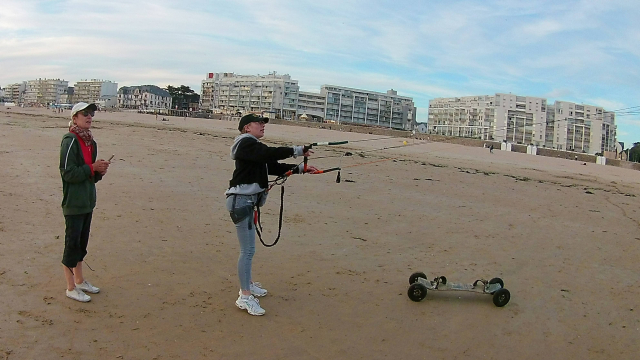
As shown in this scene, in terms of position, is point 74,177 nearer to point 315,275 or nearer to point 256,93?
point 315,275

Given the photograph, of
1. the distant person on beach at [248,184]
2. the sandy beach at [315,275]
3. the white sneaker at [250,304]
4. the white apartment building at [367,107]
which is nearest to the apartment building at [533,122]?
the white apartment building at [367,107]

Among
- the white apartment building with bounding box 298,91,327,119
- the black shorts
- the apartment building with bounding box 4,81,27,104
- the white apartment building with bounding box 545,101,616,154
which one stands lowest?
the black shorts

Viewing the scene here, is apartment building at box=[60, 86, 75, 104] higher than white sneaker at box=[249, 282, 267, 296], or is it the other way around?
apartment building at box=[60, 86, 75, 104]

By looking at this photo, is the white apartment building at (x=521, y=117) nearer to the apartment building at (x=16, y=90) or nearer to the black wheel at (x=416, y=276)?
the black wheel at (x=416, y=276)

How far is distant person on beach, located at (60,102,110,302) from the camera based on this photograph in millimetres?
3807

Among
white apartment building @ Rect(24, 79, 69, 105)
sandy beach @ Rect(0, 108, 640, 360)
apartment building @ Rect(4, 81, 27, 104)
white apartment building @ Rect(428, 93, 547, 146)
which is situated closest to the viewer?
sandy beach @ Rect(0, 108, 640, 360)

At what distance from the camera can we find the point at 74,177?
378cm

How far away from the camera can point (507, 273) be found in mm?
5523

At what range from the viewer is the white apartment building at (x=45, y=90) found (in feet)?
538

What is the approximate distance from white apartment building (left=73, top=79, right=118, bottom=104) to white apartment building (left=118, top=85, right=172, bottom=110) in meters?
3.90

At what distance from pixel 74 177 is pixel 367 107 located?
135 metres

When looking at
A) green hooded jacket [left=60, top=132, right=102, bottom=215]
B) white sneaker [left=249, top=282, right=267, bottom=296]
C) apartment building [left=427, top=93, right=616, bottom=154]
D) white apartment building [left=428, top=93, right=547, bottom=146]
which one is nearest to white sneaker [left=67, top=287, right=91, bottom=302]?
green hooded jacket [left=60, top=132, right=102, bottom=215]

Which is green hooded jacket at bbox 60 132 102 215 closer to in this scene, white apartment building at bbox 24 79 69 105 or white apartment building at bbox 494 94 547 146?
white apartment building at bbox 494 94 547 146

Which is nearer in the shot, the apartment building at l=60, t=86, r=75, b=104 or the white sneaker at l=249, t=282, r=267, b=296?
the white sneaker at l=249, t=282, r=267, b=296
